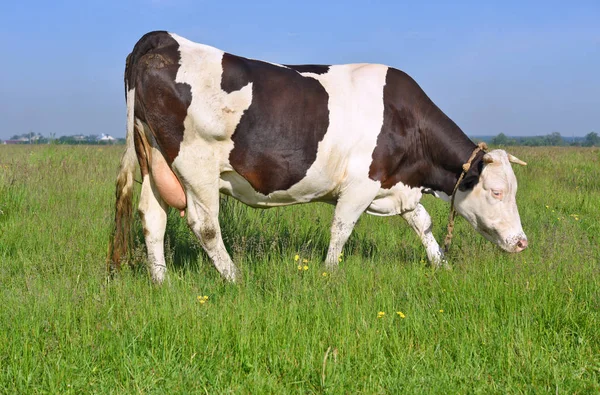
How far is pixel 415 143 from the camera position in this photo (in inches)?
231

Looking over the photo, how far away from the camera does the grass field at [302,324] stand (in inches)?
133

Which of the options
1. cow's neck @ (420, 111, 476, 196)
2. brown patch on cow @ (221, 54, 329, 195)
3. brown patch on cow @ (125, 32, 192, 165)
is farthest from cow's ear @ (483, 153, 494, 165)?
brown patch on cow @ (125, 32, 192, 165)

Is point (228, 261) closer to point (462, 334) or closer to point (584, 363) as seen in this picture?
point (462, 334)

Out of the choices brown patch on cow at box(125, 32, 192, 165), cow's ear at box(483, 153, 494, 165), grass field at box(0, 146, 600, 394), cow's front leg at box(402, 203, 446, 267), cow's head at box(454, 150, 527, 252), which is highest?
brown patch on cow at box(125, 32, 192, 165)

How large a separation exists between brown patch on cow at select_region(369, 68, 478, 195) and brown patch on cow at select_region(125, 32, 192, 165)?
1.84 metres

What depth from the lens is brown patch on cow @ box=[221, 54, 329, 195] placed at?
5098 mm

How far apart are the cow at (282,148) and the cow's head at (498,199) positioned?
11 millimetres

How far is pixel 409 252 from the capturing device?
6.18 meters

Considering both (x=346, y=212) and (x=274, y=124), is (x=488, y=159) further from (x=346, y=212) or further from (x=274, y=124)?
(x=274, y=124)

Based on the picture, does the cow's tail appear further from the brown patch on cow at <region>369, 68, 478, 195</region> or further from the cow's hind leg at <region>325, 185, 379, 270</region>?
the brown patch on cow at <region>369, 68, 478, 195</region>

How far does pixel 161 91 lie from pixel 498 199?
3.38 metres

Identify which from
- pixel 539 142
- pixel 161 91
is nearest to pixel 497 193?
pixel 161 91

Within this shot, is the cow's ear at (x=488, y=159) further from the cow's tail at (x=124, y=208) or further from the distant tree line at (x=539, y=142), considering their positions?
the distant tree line at (x=539, y=142)

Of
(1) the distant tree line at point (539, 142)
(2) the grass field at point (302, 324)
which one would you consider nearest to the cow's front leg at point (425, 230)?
(2) the grass field at point (302, 324)
